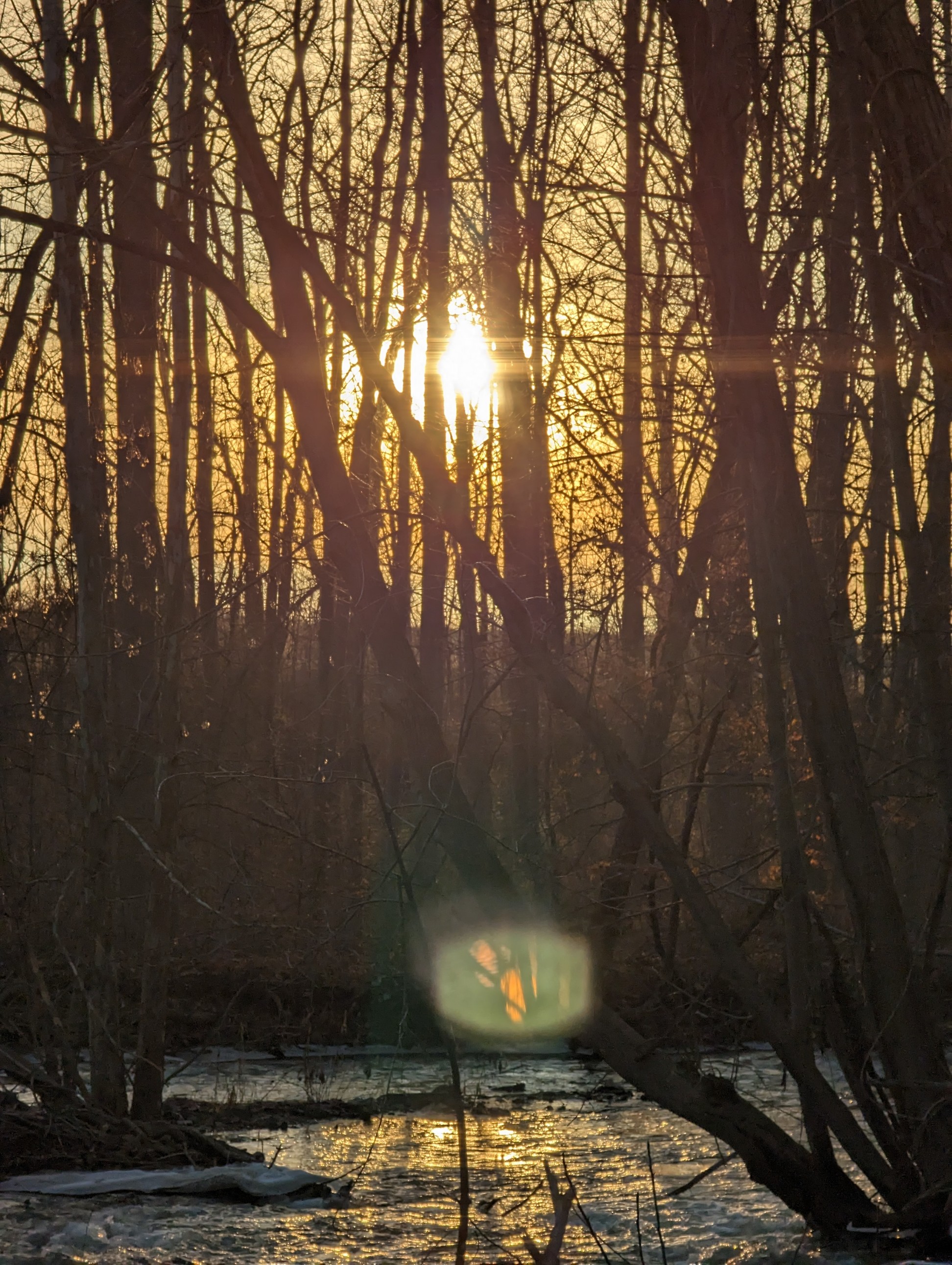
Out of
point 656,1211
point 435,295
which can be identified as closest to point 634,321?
point 656,1211

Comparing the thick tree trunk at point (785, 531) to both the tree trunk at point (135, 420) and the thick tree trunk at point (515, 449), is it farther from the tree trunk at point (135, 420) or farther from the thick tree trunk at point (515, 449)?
the thick tree trunk at point (515, 449)

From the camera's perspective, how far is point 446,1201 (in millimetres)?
6039

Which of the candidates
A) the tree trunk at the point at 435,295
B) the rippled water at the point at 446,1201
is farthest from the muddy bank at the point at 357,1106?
the tree trunk at the point at 435,295

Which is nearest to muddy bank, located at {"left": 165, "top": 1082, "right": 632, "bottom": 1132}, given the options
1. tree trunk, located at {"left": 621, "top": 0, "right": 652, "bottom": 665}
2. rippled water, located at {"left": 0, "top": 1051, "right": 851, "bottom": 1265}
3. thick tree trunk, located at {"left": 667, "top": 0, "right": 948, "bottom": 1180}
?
rippled water, located at {"left": 0, "top": 1051, "right": 851, "bottom": 1265}

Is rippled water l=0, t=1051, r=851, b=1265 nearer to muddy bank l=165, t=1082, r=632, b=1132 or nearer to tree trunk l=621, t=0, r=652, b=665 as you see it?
muddy bank l=165, t=1082, r=632, b=1132

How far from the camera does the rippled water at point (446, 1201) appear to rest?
485 centimetres

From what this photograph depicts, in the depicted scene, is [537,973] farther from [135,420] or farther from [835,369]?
[135,420]

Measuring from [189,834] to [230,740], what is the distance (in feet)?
20.4

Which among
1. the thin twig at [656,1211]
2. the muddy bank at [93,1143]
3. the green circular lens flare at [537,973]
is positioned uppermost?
the green circular lens flare at [537,973]

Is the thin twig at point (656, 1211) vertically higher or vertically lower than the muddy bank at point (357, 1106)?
higher

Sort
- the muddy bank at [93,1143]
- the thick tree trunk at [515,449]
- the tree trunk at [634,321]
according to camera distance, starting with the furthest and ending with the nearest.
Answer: the thick tree trunk at [515,449] < the tree trunk at [634,321] < the muddy bank at [93,1143]

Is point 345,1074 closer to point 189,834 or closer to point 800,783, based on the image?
point 189,834

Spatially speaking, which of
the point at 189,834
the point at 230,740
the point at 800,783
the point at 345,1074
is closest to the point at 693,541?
the point at 800,783

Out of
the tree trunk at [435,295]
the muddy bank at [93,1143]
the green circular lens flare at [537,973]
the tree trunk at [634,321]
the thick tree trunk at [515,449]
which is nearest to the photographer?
the green circular lens flare at [537,973]
